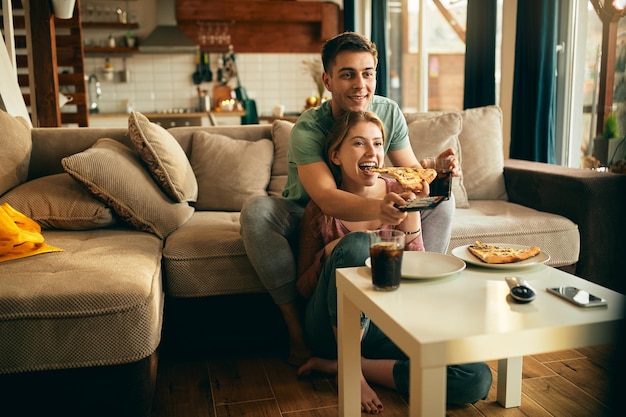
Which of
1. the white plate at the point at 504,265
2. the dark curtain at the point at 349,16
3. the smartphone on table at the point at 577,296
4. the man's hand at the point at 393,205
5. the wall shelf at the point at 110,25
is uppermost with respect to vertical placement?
the dark curtain at the point at 349,16

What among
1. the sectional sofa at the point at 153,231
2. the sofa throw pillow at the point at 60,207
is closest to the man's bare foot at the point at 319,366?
the sectional sofa at the point at 153,231

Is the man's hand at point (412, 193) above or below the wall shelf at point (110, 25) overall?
below

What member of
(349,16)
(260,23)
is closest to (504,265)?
(349,16)

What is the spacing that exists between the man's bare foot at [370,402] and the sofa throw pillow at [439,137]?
1.24 meters

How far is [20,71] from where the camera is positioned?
19.8 feet

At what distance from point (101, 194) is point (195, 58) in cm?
568

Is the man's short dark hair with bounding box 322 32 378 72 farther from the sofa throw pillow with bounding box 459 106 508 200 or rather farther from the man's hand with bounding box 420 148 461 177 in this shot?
the sofa throw pillow with bounding box 459 106 508 200

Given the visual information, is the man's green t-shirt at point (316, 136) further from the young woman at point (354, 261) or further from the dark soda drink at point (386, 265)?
the dark soda drink at point (386, 265)

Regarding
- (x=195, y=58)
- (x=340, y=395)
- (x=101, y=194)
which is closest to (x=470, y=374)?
(x=340, y=395)

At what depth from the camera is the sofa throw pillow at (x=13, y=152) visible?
2377mm

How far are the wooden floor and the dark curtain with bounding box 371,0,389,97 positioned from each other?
4810 mm

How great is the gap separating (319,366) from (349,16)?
243 inches

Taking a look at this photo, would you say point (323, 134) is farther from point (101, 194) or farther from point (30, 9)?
point (30, 9)

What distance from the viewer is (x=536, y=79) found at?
355cm
